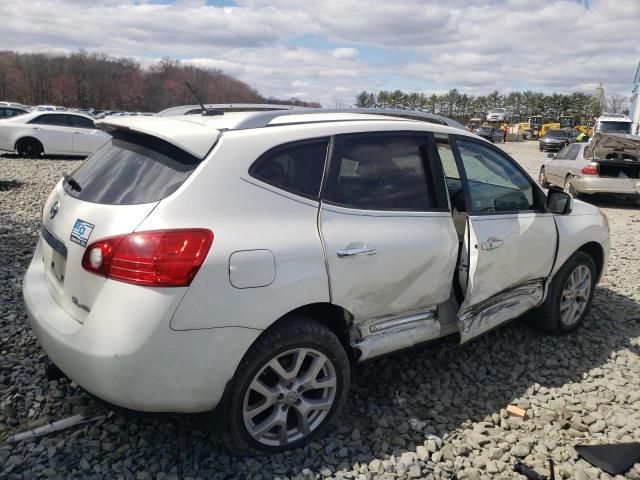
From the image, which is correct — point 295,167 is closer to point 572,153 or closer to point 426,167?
point 426,167

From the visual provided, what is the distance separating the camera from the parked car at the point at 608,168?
11648mm

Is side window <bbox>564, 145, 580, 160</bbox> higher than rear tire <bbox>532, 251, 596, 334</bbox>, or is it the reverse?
side window <bbox>564, 145, 580, 160</bbox>

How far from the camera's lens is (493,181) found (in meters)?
3.95

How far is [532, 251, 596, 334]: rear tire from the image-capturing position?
4.25 meters

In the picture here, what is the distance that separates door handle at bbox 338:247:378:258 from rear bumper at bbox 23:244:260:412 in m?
0.60

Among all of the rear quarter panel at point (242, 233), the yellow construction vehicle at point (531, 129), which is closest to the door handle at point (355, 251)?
the rear quarter panel at point (242, 233)

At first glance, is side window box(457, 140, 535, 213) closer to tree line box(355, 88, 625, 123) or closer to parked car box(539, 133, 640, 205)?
parked car box(539, 133, 640, 205)

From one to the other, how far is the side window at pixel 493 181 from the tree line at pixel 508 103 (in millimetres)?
69891

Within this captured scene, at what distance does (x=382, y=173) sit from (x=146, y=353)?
165 cm

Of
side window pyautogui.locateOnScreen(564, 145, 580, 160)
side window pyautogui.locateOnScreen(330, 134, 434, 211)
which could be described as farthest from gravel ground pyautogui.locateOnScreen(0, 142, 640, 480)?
side window pyautogui.locateOnScreen(564, 145, 580, 160)

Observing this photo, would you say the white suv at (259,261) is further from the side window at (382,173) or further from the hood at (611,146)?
the hood at (611,146)

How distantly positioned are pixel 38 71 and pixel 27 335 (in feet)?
367

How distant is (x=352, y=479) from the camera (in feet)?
8.70

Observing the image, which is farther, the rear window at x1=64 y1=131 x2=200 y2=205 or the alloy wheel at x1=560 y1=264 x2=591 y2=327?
the alloy wheel at x1=560 y1=264 x2=591 y2=327
